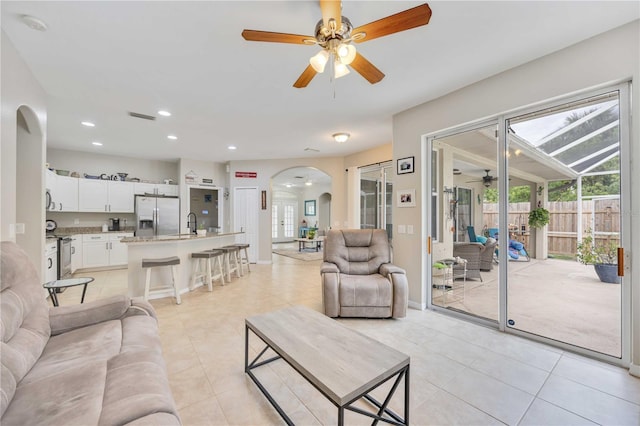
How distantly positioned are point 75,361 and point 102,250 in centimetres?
567

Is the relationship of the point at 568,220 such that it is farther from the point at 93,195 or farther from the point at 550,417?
the point at 93,195

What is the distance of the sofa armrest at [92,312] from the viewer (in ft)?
5.64

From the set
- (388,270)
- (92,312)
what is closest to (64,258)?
(92,312)

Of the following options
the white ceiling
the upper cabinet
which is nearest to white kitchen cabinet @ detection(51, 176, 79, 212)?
the upper cabinet

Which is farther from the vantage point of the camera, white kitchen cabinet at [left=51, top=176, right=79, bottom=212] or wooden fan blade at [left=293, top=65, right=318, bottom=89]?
white kitchen cabinet at [left=51, top=176, right=79, bottom=212]

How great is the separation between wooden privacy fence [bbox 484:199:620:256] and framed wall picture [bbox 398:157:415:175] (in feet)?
3.36

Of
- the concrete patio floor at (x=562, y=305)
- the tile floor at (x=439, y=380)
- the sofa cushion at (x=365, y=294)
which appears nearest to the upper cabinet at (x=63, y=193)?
the tile floor at (x=439, y=380)

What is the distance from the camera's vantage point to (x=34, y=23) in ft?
6.39

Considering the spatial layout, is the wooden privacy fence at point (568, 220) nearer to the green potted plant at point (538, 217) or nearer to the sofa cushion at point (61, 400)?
the green potted plant at point (538, 217)

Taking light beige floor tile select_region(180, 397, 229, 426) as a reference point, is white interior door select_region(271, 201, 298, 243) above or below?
above

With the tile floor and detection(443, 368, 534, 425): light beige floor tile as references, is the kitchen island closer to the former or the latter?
the tile floor

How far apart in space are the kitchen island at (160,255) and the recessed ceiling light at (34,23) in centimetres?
244

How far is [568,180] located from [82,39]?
15.1 ft

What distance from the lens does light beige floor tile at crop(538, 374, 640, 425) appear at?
158cm
